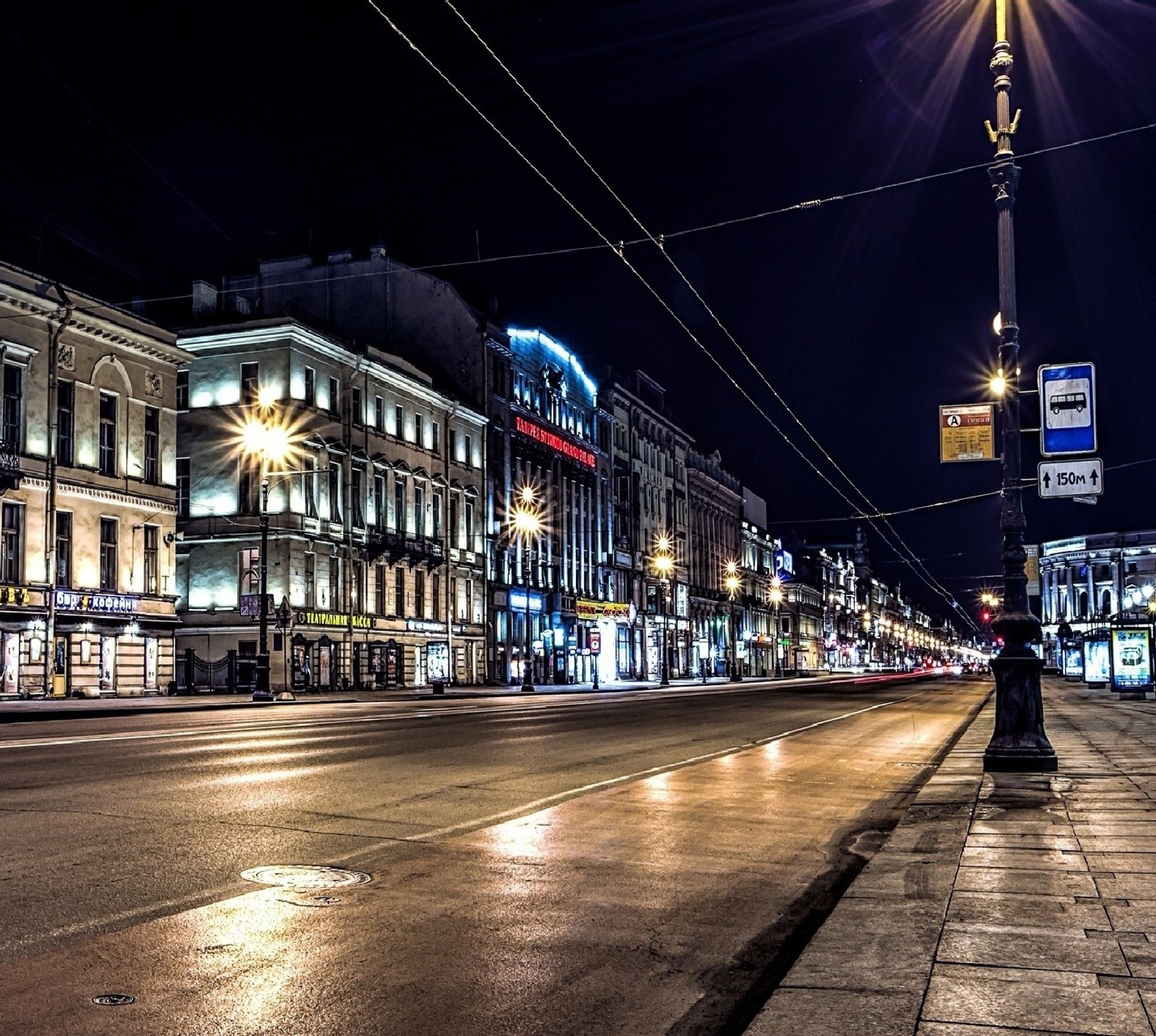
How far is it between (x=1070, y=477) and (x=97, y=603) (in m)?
36.8

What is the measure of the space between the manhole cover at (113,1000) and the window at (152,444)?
4564 centimetres

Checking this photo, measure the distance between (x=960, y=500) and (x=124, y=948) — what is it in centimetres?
4231

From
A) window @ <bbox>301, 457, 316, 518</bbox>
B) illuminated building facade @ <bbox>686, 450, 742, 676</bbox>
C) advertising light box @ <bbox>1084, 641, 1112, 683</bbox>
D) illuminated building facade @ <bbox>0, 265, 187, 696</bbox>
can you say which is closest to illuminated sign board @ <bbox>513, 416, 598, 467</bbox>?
window @ <bbox>301, 457, 316, 518</bbox>

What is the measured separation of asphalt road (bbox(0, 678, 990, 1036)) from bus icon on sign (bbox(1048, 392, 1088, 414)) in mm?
4991

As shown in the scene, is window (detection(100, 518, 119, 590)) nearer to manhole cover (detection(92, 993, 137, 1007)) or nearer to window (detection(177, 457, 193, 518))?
window (detection(177, 457, 193, 518))

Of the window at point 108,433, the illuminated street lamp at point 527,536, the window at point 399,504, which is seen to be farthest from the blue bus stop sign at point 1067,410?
the illuminated street lamp at point 527,536

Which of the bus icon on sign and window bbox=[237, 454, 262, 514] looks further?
window bbox=[237, 454, 262, 514]

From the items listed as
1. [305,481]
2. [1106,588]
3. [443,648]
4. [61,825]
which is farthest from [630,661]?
[1106,588]

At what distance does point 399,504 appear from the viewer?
63.1 metres

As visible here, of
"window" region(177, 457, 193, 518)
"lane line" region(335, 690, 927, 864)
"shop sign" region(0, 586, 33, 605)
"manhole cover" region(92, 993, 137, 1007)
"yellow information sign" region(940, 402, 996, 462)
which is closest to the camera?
"manhole cover" region(92, 993, 137, 1007)

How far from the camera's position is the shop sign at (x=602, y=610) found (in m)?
85.1

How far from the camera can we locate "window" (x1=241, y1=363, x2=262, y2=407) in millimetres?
54719

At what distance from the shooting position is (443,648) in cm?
6606

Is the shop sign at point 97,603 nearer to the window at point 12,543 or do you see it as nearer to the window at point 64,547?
the window at point 64,547
